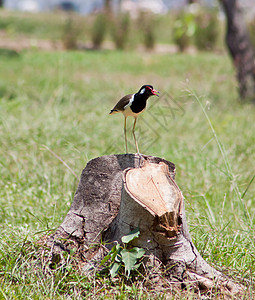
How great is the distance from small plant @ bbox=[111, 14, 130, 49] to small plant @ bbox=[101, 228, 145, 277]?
14.9 metres

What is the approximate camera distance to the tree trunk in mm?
6805

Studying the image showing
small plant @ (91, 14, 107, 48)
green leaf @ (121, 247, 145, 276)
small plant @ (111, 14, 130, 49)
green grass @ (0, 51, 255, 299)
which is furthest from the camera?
small plant @ (91, 14, 107, 48)

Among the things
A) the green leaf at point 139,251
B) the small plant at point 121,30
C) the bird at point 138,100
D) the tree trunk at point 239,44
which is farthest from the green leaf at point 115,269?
the small plant at point 121,30

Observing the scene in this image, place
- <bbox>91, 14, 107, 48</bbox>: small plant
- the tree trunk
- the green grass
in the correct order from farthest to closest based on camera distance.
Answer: <bbox>91, 14, 107, 48</bbox>: small plant
the tree trunk
the green grass

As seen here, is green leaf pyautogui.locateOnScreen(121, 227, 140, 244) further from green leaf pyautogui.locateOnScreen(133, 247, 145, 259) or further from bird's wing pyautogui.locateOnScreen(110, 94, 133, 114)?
bird's wing pyautogui.locateOnScreen(110, 94, 133, 114)

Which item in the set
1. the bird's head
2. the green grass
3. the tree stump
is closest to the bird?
the bird's head

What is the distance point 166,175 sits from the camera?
2.08m

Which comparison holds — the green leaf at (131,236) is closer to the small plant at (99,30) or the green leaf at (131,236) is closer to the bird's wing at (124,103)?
the bird's wing at (124,103)

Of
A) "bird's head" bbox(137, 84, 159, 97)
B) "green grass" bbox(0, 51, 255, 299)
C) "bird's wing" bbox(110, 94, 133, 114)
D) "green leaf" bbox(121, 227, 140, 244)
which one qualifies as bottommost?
"green grass" bbox(0, 51, 255, 299)

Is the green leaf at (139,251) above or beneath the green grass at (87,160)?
above

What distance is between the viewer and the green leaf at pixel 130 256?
1869 millimetres

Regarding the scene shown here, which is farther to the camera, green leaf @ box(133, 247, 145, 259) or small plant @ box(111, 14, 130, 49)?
small plant @ box(111, 14, 130, 49)

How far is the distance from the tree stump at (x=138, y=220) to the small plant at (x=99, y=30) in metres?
15.0

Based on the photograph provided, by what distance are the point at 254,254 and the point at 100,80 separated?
6854mm
